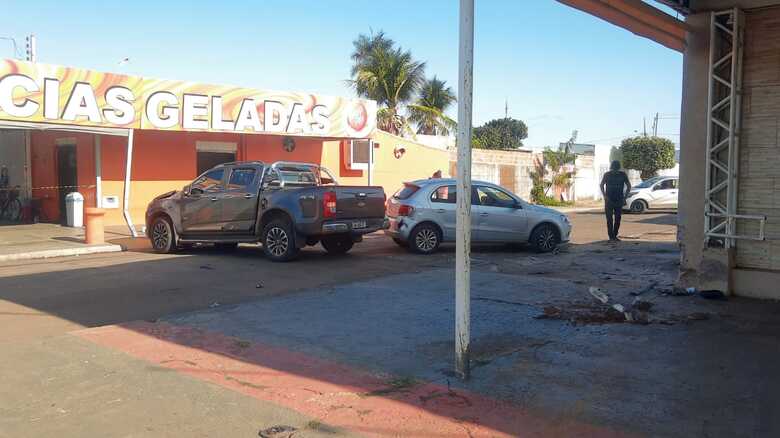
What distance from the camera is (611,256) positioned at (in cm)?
1309

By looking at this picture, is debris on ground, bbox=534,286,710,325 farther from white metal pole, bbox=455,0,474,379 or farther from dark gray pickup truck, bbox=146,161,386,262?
dark gray pickup truck, bbox=146,161,386,262

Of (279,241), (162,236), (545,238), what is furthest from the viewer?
(162,236)

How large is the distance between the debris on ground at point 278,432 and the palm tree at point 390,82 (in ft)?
92.7

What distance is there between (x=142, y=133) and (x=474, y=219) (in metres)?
11.2

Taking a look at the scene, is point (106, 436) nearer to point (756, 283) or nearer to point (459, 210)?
point (459, 210)

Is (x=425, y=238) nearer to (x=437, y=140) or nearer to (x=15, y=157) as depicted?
(x=15, y=157)

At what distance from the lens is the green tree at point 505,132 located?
77.8m

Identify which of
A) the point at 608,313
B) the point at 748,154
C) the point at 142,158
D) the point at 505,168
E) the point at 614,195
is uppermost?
the point at 505,168

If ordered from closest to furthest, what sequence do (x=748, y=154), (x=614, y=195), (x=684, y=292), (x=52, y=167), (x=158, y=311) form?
1. (x=158, y=311)
2. (x=748, y=154)
3. (x=684, y=292)
4. (x=614, y=195)
5. (x=52, y=167)

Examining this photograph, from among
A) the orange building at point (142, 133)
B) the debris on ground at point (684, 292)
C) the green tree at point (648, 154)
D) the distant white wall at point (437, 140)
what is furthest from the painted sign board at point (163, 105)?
the green tree at point (648, 154)

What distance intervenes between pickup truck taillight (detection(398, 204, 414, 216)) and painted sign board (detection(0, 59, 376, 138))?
7743 millimetres

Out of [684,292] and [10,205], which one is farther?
[10,205]

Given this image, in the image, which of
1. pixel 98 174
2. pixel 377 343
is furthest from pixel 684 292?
pixel 98 174

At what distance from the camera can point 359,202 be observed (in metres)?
12.8
